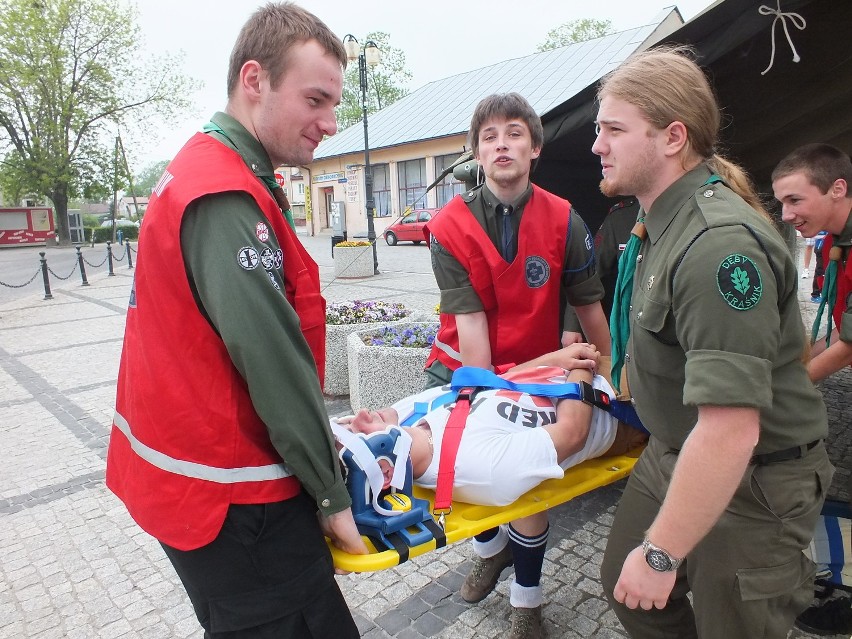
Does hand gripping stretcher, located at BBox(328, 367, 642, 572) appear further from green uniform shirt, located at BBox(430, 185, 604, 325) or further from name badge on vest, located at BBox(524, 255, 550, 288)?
name badge on vest, located at BBox(524, 255, 550, 288)

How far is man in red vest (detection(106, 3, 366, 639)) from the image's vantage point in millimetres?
1372

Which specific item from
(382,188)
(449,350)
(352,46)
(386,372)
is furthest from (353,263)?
(382,188)

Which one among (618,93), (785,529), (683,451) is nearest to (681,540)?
(683,451)

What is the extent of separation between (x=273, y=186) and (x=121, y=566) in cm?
277

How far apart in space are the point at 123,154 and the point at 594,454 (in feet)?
139

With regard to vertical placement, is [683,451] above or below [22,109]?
below

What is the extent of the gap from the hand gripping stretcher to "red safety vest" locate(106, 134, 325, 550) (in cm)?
44

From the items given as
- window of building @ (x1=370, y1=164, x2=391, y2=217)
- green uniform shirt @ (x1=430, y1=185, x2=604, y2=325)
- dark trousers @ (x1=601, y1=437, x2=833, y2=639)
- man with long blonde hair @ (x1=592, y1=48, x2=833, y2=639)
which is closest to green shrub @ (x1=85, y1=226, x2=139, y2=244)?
window of building @ (x1=370, y1=164, x2=391, y2=217)

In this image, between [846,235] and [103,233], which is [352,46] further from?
[103,233]

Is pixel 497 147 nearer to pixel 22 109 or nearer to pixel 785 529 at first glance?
pixel 785 529

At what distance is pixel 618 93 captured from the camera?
64.4 inches

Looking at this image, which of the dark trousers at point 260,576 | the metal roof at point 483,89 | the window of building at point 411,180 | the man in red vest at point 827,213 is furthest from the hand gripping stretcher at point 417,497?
the window of building at point 411,180

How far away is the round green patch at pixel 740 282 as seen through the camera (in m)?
1.32

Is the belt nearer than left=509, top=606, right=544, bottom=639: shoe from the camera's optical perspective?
Yes
